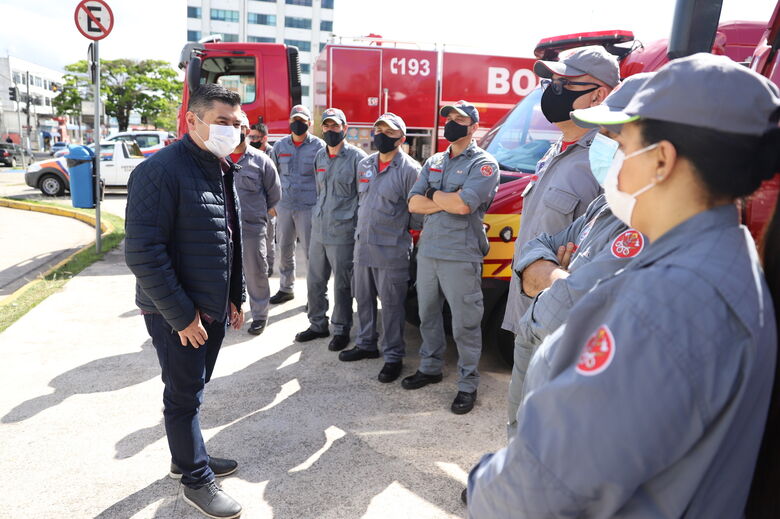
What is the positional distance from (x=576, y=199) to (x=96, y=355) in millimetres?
3847

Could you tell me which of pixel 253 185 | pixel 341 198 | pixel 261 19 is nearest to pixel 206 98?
pixel 341 198

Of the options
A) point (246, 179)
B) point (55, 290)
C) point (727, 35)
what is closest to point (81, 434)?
point (246, 179)

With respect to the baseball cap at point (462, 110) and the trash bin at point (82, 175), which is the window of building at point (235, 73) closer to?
the trash bin at point (82, 175)

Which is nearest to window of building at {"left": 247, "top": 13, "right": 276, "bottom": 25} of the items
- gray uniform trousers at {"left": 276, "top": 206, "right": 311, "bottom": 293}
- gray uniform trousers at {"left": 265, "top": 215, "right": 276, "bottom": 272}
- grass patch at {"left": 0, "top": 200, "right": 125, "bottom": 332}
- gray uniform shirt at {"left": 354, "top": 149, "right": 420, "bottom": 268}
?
grass patch at {"left": 0, "top": 200, "right": 125, "bottom": 332}

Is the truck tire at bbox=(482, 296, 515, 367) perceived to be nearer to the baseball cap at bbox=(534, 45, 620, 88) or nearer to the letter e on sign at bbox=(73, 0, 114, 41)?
the baseball cap at bbox=(534, 45, 620, 88)

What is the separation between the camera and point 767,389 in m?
0.91

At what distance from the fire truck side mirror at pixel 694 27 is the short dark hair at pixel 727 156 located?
4.85ft

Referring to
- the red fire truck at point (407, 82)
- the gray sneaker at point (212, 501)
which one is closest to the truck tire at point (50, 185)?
the red fire truck at point (407, 82)

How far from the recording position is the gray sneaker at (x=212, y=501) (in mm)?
2584

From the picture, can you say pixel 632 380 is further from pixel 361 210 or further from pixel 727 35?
pixel 727 35

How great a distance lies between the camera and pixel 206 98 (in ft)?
8.58

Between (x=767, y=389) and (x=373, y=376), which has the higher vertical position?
(x=767, y=389)

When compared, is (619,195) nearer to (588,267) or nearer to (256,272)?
(588,267)

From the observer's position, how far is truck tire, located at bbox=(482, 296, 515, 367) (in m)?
4.09
